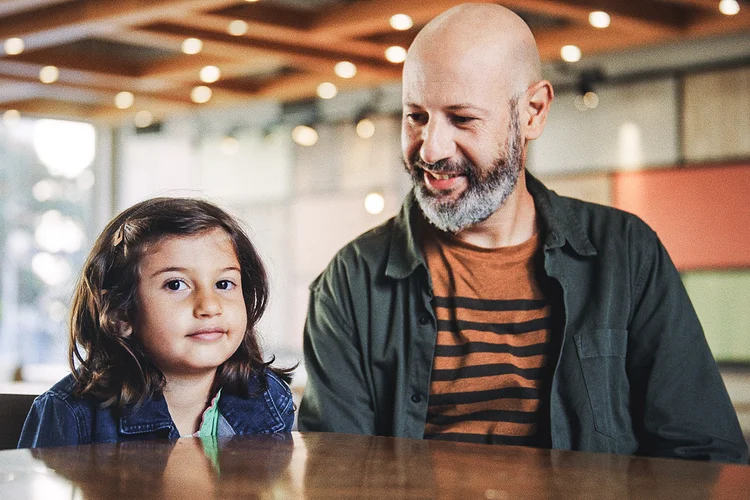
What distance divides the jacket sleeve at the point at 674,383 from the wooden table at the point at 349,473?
0.90 meters

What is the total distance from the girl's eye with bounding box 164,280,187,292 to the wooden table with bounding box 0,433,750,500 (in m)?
0.39

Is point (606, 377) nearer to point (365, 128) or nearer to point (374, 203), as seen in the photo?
point (374, 203)

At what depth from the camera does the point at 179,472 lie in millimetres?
1074

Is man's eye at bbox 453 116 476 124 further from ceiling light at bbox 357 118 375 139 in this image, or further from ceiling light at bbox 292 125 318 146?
ceiling light at bbox 292 125 318 146

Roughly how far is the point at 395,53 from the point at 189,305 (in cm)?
561

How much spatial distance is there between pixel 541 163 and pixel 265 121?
290cm

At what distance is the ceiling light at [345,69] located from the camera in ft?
24.0

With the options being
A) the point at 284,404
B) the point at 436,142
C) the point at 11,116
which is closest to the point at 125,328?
the point at 284,404

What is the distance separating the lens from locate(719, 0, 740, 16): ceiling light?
5.73m

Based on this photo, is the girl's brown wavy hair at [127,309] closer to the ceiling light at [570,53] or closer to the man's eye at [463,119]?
the man's eye at [463,119]

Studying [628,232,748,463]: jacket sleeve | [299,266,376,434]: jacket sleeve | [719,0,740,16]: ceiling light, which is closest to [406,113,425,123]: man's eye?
[299,266,376,434]: jacket sleeve

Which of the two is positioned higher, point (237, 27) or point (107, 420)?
point (237, 27)

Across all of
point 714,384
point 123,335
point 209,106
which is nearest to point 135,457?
point 123,335

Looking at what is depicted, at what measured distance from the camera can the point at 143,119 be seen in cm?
1000
